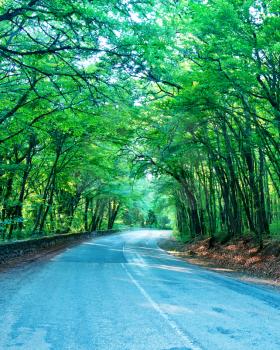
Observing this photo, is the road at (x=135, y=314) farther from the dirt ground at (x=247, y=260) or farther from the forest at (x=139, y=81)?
the forest at (x=139, y=81)

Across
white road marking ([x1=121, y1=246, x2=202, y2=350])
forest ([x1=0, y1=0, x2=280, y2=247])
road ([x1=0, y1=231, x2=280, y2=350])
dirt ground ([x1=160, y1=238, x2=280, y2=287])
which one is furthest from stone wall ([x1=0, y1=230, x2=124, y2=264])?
dirt ground ([x1=160, y1=238, x2=280, y2=287])

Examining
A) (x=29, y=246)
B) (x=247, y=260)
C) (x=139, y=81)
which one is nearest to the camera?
(x=139, y=81)

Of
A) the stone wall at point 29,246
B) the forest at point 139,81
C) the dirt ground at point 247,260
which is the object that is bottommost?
the dirt ground at point 247,260

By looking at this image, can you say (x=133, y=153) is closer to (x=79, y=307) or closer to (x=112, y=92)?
(x=112, y=92)

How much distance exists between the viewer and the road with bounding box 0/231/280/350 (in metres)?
5.08

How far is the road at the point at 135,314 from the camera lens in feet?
16.7

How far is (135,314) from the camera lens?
263 inches

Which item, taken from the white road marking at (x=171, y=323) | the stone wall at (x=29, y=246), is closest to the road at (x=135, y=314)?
the white road marking at (x=171, y=323)

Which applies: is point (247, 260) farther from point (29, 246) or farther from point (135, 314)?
point (135, 314)

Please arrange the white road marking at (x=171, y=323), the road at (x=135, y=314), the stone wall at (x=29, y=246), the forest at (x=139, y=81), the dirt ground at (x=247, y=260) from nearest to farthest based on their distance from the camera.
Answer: the white road marking at (x=171, y=323)
the road at (x=135, y=314)
the forest at (x=139, y=81)
the dirt ground at (x=247, y=260)
the stone wall at (x=29, y=246)

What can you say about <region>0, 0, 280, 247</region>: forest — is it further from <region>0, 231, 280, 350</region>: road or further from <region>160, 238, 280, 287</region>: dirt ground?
<region>0, 231, 280, 350</region>: road

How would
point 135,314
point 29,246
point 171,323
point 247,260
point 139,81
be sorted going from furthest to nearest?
point 29,246, point 247,260, point 139,81, point 135,314, point 171,323

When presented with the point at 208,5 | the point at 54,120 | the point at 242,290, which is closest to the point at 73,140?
the point at 54,120

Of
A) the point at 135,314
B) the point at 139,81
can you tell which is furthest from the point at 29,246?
the point at 135,314
